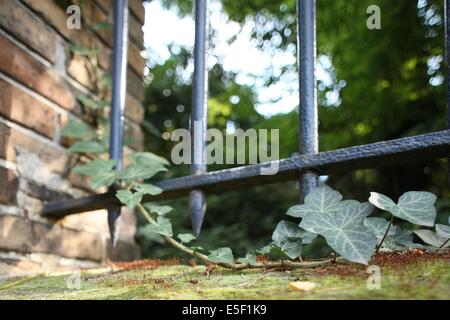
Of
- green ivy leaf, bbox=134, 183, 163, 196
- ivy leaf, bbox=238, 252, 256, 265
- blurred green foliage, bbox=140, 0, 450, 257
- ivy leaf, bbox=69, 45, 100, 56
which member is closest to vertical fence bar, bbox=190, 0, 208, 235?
green ivy leaf, bbox=134, 183, 163, 196

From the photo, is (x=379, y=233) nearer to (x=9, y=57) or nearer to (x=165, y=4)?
(x=9, y=57)

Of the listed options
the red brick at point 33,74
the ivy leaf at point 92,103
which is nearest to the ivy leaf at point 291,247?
the red brick at point 33,74

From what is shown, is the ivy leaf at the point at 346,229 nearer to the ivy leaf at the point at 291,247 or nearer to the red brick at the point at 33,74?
the ivy leaf at the point at 291,247

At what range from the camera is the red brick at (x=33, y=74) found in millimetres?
1277

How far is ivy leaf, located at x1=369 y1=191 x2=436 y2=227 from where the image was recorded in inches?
31.7

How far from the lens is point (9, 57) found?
4.22 ft

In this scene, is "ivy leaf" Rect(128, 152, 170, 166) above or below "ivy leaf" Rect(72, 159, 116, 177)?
above

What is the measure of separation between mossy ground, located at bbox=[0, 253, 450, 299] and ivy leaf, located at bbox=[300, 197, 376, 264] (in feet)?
0.11

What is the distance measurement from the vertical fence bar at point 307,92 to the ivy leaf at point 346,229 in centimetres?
14

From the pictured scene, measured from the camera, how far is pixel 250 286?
0.74 meters

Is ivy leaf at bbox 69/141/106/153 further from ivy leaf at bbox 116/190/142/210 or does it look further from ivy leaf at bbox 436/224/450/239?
ivy leaf at bbox 436/224/450/239

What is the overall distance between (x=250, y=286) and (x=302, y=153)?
378 millimetres

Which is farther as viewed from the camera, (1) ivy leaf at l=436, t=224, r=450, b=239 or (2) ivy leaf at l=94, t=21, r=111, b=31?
(2) ivy leaf at l=94, t=21, r=111, b=31
